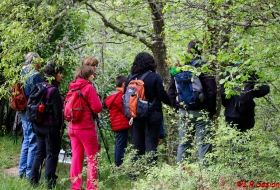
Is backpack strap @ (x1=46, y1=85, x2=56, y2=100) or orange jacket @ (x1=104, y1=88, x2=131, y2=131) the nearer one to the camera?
backpack strap @ (x1=46, y1=85, x2=56, y2=100)

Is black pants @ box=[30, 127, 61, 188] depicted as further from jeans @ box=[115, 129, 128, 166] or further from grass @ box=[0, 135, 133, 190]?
jeans @ box=[115, 129, 128, 166]

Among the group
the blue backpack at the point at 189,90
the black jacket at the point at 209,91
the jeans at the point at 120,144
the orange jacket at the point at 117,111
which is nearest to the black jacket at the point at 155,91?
the blue backpack at the point at 189,90

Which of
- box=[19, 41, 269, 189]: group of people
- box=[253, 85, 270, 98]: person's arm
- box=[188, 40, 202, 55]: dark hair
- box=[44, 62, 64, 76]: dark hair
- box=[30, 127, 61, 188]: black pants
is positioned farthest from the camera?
box=[30, 127, 61, 188]: black pants

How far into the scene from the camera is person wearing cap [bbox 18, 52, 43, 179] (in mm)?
5832

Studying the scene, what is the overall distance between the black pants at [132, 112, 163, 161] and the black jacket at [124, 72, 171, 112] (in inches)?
5.4

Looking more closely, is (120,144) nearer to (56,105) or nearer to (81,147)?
(81,147)

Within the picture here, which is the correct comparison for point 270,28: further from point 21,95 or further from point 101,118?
point 101,118

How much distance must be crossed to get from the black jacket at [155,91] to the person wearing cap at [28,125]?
1525 millimetres

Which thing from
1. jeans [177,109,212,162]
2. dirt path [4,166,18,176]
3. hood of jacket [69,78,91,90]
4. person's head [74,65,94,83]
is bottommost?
dirt path [4,166,18,176]

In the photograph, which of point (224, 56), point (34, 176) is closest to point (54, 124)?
point (34, 176)

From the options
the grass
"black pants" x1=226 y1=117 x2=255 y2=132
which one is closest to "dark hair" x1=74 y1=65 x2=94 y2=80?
the grass

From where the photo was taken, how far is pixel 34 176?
6.19m

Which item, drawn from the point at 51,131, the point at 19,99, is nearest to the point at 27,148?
the point at 19,99

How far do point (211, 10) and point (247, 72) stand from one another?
1.27m
